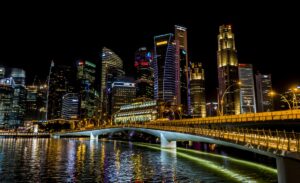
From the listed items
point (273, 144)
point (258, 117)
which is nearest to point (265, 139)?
point (273, 144)

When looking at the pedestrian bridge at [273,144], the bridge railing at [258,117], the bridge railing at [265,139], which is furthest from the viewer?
the bridge railing at [258,117]

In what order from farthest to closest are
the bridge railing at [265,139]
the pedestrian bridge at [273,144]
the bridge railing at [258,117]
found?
the bridge railing at [258,117]
the bridge railing at [265,139]
the pedestrian bridge at [273,144]

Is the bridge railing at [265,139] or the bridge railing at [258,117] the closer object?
the bridge railing at [265,139]

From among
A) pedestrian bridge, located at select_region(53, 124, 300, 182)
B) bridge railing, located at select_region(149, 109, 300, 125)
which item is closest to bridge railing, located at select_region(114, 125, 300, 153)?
pedestrian bridge, located at select_region(53, 124, 300, 182)

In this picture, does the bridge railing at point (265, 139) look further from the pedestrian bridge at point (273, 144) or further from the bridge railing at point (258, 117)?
the bridge railing at point (258, 117)

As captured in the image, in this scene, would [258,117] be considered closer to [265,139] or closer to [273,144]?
[265,139]

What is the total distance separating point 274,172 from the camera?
35719 mm

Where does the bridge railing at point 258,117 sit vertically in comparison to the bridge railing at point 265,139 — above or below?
above

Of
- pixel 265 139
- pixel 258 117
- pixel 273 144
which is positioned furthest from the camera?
pixel 258 117

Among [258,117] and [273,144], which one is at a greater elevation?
[258,117]

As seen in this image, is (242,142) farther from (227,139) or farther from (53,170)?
(53,170)

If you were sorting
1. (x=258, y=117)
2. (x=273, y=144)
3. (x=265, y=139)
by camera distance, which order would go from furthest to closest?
(x=258, y=117) → (x=265, y=139) → (x=273, y=144)

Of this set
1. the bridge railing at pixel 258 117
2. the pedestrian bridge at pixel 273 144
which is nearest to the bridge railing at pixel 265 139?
the pedestrian bridge at pixel 273 144

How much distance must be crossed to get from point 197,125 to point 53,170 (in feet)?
139
